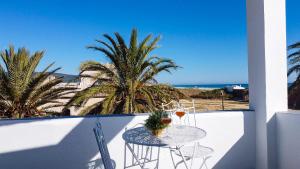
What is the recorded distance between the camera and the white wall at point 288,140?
9.57 feet

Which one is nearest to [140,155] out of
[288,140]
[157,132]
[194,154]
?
[194,154]

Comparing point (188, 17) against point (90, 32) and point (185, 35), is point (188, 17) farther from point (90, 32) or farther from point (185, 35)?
point (90, 32)

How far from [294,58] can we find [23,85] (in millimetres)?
8183

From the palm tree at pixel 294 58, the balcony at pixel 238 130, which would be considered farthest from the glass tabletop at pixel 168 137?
the palm tree at pixel 294 58

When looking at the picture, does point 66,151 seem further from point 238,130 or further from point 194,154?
point 238,130

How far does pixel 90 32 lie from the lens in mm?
18047

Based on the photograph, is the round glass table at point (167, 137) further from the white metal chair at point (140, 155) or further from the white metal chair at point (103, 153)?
the white metal chair at point (140, 155)

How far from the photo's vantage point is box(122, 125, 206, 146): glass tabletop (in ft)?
6.99

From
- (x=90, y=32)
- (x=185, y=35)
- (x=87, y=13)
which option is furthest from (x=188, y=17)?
(x=87, y=13)

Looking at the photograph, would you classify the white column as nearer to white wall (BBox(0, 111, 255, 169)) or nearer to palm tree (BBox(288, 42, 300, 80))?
white wall (BBox(0, 111, 255, 169))

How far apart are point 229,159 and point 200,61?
27.4 meters

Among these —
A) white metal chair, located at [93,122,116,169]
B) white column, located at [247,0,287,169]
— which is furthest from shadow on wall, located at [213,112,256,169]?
white metal chair, located at [93,122,116,169]

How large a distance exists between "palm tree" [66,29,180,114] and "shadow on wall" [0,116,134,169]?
4013 millimetres

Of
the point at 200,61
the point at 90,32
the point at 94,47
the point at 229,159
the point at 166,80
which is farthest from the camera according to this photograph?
the point at 200,61
